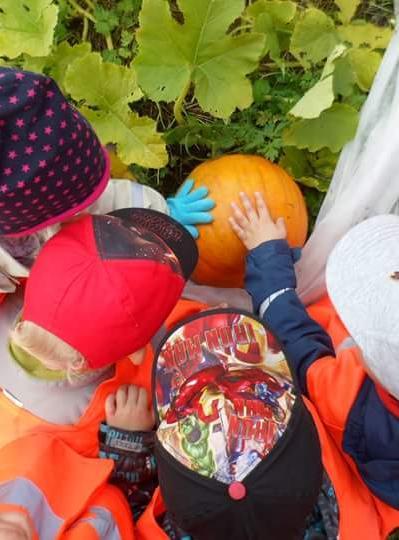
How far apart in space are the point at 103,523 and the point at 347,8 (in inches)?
48.8

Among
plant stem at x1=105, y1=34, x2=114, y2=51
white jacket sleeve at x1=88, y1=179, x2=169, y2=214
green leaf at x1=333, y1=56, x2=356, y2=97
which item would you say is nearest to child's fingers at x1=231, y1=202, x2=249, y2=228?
white jacket sleeve at x1=88, y1=179, x2=169, y2=214

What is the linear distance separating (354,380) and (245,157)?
580mm

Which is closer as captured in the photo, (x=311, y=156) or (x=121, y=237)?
(x=121, y=237)

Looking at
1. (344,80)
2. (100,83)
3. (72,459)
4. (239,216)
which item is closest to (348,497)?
(72,459)

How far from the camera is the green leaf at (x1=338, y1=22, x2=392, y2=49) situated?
1.49 metres

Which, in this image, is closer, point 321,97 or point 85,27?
point 321,97

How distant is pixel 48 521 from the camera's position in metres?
1.03

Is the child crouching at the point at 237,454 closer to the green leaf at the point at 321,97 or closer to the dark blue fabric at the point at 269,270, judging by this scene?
the dark blue fabric at the point at 269,270

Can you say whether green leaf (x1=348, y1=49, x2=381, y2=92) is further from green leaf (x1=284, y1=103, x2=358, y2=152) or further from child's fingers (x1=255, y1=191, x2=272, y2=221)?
child's fingers (x1=255, y1=191, x2=272, y2=221)

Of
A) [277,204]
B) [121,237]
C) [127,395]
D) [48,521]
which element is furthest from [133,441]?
[277,204]

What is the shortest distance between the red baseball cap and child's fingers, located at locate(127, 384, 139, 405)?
191mm

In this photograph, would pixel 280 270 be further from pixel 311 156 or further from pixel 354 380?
pixel 311 156

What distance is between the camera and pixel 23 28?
56.8 inches

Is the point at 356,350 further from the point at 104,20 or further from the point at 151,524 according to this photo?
the point at 104,20
